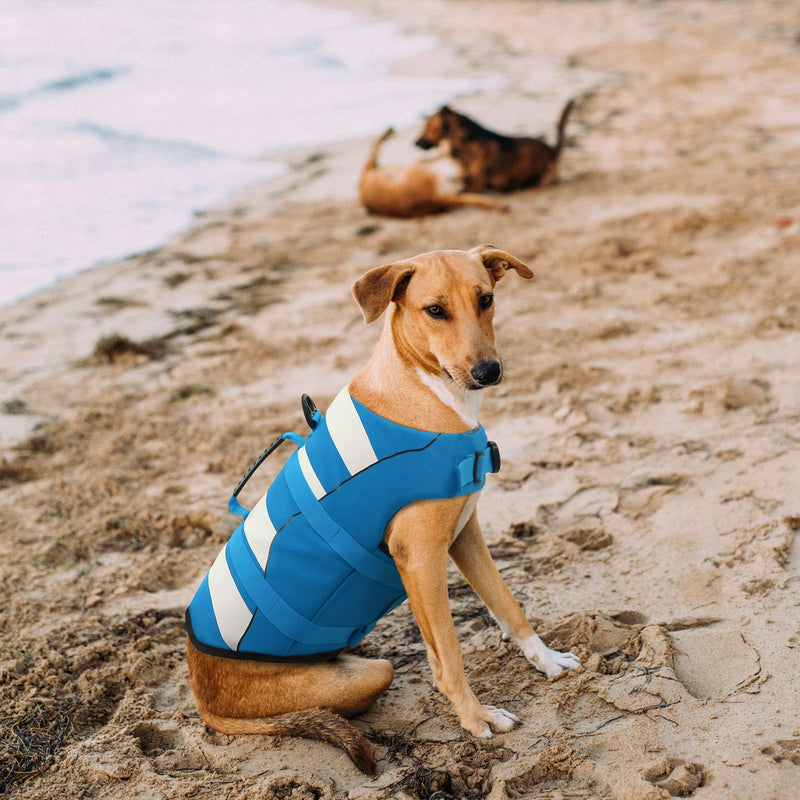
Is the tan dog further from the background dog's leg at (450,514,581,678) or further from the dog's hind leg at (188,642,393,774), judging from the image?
the background dog's leg at (450,514,581,678)

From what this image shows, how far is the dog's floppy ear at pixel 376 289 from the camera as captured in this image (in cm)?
277

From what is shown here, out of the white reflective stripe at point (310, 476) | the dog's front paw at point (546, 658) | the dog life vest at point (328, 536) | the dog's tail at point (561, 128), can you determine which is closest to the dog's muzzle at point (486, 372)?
the dog life vest at point (328, 536)

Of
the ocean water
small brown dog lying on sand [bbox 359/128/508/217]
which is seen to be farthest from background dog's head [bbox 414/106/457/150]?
the ocean water

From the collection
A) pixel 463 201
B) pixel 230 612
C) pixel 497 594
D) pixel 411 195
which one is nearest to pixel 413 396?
pixel 497 594

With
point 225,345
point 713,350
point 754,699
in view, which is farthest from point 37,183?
point 754,699

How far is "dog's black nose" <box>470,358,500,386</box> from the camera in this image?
2.68 metres

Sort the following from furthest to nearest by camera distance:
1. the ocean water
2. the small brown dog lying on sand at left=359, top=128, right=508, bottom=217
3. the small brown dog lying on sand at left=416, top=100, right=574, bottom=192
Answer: the ocean water
the small brown dog lying on sand at left=416, top=100, right=574, bottom=192
the small brown dog lying on sand at left=359, top=128, right=508, bottom=217

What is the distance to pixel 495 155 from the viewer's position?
877 cm

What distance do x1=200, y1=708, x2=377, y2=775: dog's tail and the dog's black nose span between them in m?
1.23

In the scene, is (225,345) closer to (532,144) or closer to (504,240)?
(504,240)

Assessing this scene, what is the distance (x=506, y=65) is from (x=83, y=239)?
29.9 ft

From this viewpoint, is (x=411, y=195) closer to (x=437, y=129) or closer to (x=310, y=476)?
(x=437, y=129)

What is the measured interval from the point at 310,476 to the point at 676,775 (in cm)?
141

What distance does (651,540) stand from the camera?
11.7ft
